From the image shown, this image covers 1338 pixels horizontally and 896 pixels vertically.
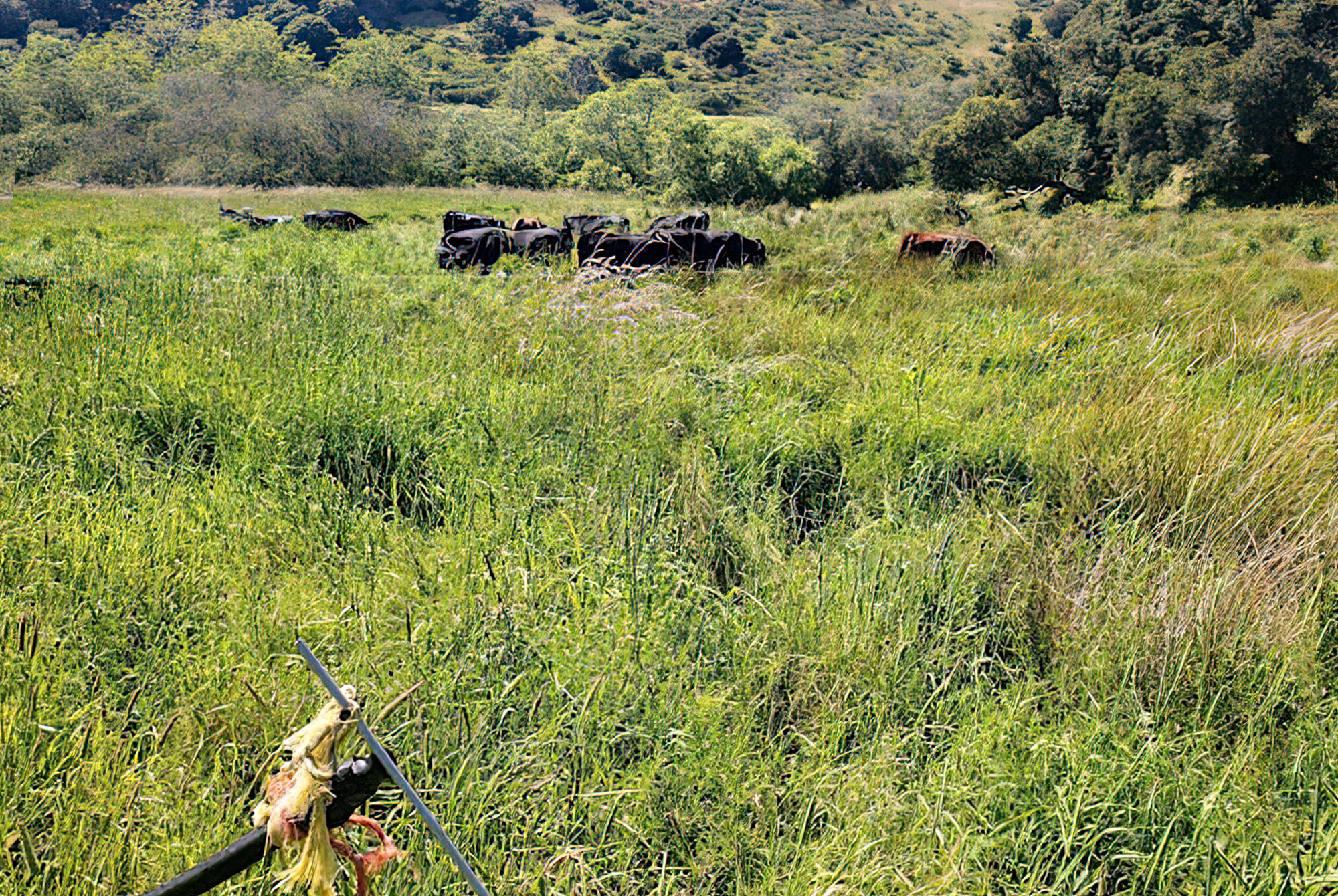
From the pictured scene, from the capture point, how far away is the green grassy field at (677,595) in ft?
5.70

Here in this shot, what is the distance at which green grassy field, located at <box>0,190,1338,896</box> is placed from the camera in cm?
174

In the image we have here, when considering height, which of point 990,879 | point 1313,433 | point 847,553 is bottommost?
point 990,879

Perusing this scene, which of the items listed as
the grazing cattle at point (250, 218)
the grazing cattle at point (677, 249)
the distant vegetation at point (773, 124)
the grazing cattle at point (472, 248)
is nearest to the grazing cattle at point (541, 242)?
the grazing cattle at point (472, 248)

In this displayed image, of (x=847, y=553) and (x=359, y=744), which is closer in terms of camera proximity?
(x=359, y=744)

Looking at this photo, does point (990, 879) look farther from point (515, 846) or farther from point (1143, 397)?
point (1143, 397)

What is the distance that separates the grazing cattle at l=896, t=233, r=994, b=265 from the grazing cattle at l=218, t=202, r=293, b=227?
9787mm

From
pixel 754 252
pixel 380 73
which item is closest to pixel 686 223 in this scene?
pixel 754 252

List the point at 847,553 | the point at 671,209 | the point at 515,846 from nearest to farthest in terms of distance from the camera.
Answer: the point at 515,846
the point at 847,553
the point at 671,209

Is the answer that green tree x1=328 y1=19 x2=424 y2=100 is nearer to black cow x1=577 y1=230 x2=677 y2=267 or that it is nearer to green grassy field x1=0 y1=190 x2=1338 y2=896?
black cow x1=577 y1=230 x2=677 y2=267

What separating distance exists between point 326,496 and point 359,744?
1432mm

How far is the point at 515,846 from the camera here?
5.61 ft

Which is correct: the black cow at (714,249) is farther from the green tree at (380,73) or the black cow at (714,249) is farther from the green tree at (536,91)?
the green tree at (380,73)

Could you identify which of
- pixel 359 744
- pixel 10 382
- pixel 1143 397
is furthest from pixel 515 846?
pixel 1143 397

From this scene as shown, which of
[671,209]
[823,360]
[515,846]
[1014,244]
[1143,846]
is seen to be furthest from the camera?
[671,209]
